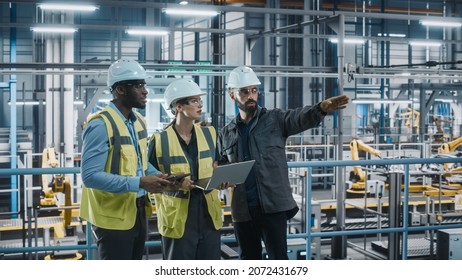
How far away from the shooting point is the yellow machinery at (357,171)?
41.9ft

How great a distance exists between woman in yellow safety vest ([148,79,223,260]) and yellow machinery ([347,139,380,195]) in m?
9.53

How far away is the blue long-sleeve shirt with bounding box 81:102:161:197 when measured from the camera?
298 cm

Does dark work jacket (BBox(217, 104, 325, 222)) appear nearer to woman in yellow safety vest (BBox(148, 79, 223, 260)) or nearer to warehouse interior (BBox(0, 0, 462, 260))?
woman in yellow safety vest (BBox(148, 79, 223, 260))

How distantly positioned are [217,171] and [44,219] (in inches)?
295

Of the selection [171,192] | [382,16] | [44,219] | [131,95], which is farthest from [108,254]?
[44,219]

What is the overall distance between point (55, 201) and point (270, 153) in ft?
26.8

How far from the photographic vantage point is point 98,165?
2990mm

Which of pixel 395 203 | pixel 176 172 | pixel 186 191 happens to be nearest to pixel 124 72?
pixel 176 172

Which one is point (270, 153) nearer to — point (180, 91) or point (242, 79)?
point (242, 79)

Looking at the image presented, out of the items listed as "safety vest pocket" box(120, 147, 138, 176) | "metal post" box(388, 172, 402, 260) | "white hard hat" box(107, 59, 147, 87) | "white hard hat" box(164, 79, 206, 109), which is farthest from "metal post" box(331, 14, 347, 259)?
"safety vest pocket" box(120, 147, 138, 176)

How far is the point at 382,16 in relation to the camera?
7887mm

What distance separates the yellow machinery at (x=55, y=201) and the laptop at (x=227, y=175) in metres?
5.45

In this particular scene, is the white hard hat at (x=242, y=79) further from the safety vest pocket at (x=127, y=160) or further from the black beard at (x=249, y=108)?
the safety vest pocket at (x=127, y=160)

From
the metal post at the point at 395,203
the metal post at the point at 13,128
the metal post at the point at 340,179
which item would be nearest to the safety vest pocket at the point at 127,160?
the metal post at the point at 340,179
